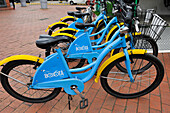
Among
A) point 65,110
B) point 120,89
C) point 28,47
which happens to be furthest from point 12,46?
point 120,89

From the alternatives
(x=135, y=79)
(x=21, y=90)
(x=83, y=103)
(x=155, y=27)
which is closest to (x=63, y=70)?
(x=83, y=103)

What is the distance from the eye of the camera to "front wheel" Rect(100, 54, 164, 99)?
1.99m

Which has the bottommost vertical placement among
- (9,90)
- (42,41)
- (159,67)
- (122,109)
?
(122,109)

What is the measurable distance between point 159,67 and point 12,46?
4.66 m

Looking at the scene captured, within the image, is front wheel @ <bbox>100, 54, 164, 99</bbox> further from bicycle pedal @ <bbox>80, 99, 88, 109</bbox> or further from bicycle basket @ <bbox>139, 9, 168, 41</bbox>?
bicycle basket @ <bbox>139, 9, 168, 41</bbox>

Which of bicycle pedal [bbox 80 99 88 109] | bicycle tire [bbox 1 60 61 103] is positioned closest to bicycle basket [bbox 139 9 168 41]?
bicycle pedal [bbox 80 99 88 109]

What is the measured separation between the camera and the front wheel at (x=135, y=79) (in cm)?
199

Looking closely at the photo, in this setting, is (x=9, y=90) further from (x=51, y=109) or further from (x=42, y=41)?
(x=42, y=41)

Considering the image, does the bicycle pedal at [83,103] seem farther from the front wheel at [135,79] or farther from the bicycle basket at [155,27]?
the bicycle basket at [155,27]

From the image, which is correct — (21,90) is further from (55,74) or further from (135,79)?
(135,79)

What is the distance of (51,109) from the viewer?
2.23 meters

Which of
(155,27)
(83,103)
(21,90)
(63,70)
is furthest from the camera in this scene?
(155,27)

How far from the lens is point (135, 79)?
264 cm

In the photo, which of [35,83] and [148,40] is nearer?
[35,83]
